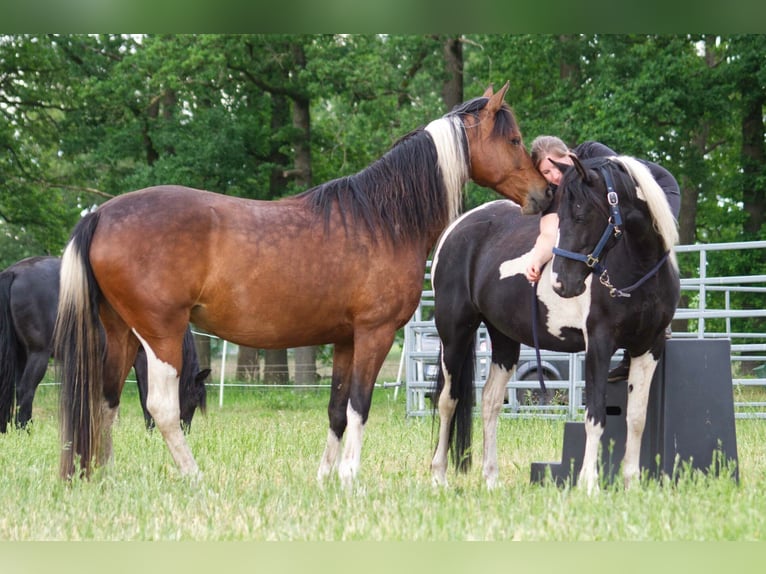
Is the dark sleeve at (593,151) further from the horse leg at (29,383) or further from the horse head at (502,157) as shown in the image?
the horse leg at (29,383)

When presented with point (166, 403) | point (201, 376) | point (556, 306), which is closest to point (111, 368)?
point (166, 403)

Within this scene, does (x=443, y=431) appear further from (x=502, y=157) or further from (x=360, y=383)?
(x=502, y=157)

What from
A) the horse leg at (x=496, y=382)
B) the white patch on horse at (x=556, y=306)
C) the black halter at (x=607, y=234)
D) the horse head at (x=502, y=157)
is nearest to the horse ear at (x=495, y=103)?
the horse head at (x=502, y=157)

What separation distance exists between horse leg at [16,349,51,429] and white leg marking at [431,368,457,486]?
5722 millimetres

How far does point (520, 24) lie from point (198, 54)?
17.7 meters

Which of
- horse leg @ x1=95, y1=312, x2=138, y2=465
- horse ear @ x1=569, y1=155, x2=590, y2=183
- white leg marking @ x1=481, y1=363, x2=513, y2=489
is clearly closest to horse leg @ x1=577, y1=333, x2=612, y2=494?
horse ear @ x1=569, y1=155, x2=590, y2=183

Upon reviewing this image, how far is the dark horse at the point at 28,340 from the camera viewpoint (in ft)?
32.9

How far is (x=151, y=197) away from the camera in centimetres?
503

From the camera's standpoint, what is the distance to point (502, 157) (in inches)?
212

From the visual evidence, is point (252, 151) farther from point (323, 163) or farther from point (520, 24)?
point (520, 24)

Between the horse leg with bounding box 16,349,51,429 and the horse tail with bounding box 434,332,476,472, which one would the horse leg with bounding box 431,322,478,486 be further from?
the horse leg with bounding box 16,349,51,429

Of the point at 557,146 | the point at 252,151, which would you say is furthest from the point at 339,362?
the point at 252,151

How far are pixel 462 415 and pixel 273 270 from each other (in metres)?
2.04

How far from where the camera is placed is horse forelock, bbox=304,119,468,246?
5273 mm
